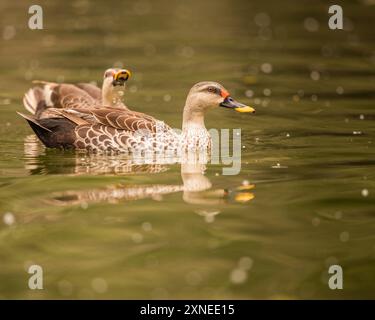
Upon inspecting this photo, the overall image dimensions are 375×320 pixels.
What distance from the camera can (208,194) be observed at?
33.2ft

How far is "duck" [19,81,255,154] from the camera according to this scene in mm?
11805

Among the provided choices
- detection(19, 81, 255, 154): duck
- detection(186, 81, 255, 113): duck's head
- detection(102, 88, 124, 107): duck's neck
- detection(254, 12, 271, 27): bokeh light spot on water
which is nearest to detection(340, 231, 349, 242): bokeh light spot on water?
detection(19, 81, 255, 154): duck

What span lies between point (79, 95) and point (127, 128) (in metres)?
2.37

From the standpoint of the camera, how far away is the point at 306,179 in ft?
35.1

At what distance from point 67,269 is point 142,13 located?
20304 millimetres

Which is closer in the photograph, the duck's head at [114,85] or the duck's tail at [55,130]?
the duck's tail at [55,130]

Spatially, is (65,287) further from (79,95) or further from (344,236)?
(79,95)

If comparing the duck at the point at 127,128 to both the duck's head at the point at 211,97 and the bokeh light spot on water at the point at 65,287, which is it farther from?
the bokeh light spot on water at the point at 65,287

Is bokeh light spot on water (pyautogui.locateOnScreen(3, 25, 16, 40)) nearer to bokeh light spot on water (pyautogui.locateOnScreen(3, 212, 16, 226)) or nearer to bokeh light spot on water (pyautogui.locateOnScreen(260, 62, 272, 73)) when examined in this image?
bokeh light spot on water (pyautogui.locateOnScreen(260, 62, 272, 73))

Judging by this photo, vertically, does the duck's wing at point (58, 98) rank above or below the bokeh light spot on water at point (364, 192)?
above

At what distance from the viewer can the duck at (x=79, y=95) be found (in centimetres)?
1338

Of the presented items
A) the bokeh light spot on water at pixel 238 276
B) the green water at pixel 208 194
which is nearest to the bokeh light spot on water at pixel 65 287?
the green water at pixel 208 194

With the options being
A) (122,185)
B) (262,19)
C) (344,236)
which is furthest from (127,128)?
(262,19)

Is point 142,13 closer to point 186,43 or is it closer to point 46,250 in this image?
point 186,43
